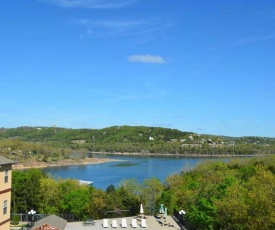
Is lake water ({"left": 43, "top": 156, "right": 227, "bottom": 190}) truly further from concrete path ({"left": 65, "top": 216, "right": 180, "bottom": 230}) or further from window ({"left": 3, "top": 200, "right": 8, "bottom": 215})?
window ({"left": 3, "top": 200, "right": 8, "bottom": 215})

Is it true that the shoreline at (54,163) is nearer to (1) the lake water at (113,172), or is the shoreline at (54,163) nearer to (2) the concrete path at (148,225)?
A: (1) the lake water at (113,172)

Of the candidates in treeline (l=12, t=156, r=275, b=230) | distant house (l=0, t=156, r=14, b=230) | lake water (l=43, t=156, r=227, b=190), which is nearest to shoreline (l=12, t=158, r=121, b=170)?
lake water (l=43, t=156, r=227, b=190)

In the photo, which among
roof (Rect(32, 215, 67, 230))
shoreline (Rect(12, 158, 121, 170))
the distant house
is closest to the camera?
the distant house

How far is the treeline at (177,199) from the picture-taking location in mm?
16859

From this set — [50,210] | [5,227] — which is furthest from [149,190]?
[5,227]

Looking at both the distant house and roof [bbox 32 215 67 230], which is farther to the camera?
roof [bbox 32 215 67 230]

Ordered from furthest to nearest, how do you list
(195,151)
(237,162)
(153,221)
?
(195,151)
(237,162)
(153,221)

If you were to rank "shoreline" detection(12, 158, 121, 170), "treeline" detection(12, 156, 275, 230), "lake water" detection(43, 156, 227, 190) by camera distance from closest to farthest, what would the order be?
"treeline" detection(12, 156, 275, 230) → "lake water" detection(43, 156, 227, 190) → "shoreline" detection(12, 158, 121, 170)

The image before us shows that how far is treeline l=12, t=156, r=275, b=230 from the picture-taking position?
16859 millimetres

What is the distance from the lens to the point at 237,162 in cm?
5116

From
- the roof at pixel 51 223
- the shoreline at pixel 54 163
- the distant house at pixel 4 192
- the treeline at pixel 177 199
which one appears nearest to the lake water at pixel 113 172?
the shoreline at pixel 54 163

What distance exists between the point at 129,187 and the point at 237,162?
23253mm

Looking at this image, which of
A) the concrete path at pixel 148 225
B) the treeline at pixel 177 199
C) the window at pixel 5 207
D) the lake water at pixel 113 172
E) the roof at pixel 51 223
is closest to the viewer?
the treeline at pixel 177 199

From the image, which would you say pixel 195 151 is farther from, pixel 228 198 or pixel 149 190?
pixel 228 198
